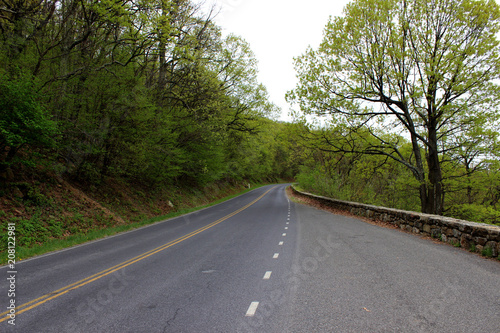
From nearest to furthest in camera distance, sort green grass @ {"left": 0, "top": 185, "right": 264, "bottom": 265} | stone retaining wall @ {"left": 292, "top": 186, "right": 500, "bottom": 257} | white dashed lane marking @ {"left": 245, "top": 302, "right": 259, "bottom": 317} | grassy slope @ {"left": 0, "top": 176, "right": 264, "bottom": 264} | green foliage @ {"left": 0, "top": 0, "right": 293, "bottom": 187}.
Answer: white dashed lane marking @ {"left": 245, "top": 302, "right": 259, "bottom": 317} → stone retaining wall @ {"left": 292, "top": 186, "right": 500, "bottom": 257} → green grass @ {"left": 0, "top": 185, "right": 264, "bottom": 265} → grassy slope @ {"left": 0, "top": 176, "right": 264, "bottom": 264} → green foliage @ {"left": 0, "top": 0, "right": 293, "bottom": 187}

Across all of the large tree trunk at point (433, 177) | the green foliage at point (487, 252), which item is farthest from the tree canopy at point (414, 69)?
the green foliage at point (487, 252)

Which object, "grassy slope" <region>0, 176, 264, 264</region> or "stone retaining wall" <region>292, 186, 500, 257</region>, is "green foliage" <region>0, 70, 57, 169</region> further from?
"stone retaining wall" <region>292, 186, 500, 257</region>

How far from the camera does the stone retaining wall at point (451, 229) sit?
20.0 feet

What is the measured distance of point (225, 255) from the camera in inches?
258

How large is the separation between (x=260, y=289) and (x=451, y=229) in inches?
256

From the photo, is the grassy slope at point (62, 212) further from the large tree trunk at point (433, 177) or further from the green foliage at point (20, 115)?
the large tree trunk at point (433, 177)

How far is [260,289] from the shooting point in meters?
4.25

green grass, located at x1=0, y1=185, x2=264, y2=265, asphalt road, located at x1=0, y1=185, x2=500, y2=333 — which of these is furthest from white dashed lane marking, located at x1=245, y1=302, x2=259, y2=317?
green grass, located at x1=0, y1=185, x2=264, y2=265

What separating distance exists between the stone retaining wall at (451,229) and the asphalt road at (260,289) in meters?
0.43

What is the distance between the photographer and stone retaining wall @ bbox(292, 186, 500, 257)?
6.10m

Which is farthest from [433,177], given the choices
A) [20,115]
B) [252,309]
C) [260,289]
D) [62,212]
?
[20,115]

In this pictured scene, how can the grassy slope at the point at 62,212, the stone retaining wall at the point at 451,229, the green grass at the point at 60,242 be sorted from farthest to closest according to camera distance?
Result: the grassy slope at the point at 62,212
the green grass at the point at 60,242
the stone retaining wall at the point at 451,229

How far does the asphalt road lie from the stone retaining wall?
16.7 inches

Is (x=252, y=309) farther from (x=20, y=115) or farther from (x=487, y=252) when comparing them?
(x=20, y=115)
